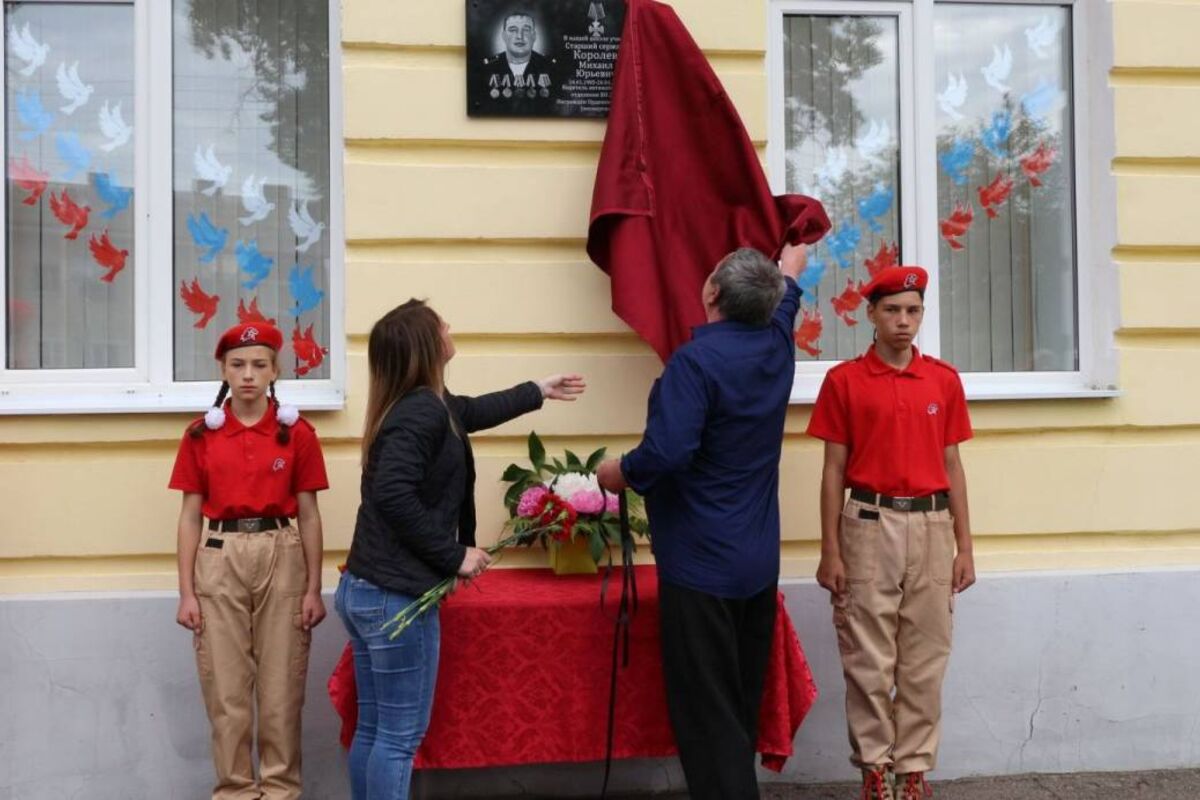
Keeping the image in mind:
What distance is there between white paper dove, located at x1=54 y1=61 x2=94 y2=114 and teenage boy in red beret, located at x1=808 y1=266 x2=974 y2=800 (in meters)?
3.18

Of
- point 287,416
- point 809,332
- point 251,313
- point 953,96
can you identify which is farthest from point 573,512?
point 953,96

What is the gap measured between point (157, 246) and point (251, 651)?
Result: 174 centimetres

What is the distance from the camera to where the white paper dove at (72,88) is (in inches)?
191

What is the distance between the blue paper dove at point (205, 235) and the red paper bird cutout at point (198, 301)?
0.37 feet

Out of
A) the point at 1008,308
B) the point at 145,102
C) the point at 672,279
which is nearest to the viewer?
the point at 672,279

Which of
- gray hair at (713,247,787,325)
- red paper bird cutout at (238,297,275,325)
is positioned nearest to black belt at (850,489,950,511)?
gray hair at (713,247,787,325)

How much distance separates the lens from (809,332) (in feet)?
16.9

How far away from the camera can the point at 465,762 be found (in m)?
4.04

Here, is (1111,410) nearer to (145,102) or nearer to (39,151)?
(145,102)

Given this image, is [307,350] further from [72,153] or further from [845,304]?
[845,304]

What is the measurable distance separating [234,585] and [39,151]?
6.88ft

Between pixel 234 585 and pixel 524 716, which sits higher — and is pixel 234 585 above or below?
above

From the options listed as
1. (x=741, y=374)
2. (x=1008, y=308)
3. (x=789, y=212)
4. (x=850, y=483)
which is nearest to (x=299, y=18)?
(x=789, y=212)

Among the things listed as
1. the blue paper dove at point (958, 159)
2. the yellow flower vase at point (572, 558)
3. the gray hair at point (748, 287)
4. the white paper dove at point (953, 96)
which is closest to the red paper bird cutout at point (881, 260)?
the blue paper dove at point (958, 159)
